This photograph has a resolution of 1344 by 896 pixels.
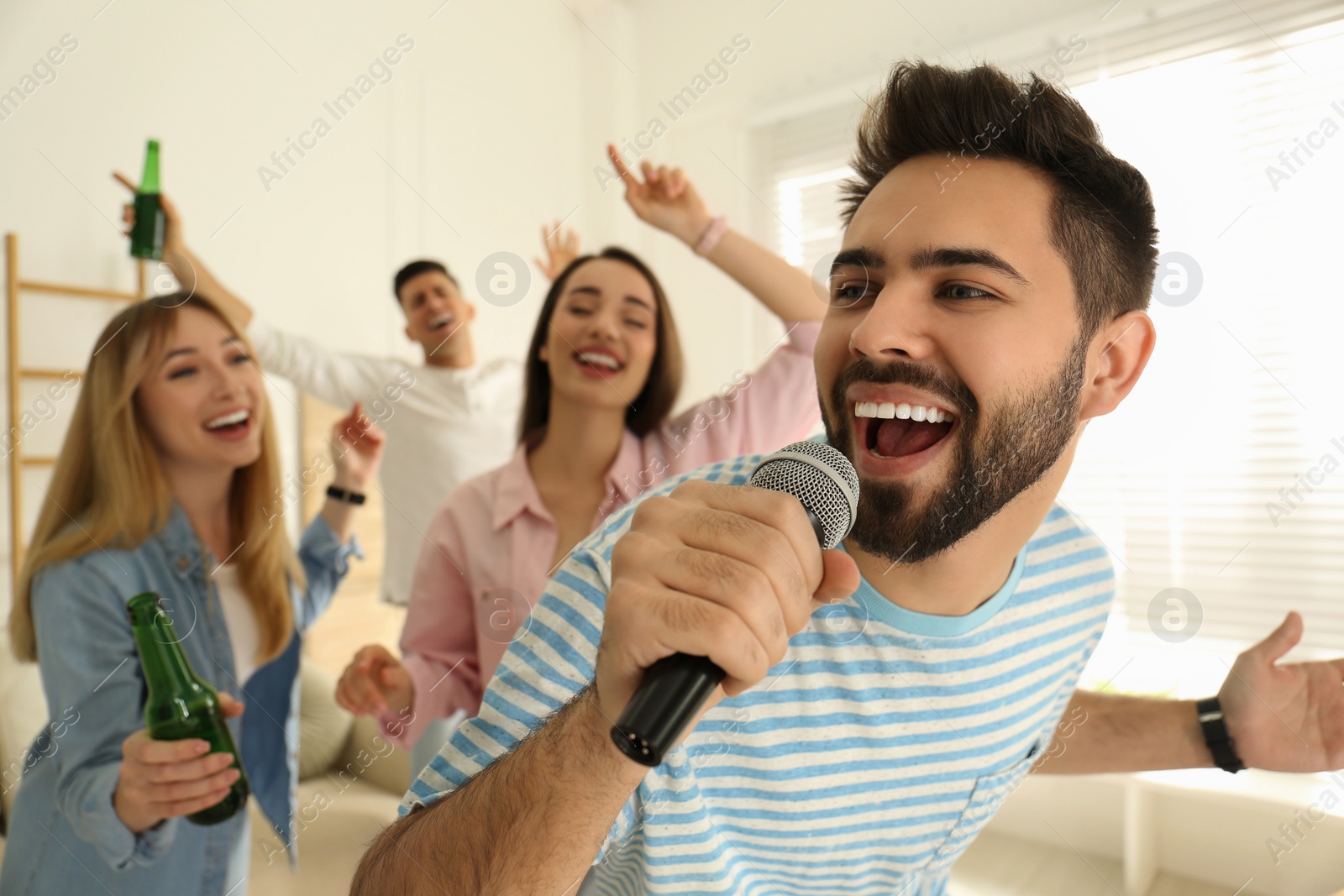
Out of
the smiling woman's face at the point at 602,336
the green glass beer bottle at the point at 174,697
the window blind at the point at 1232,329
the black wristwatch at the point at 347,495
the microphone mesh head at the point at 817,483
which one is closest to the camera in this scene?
the microphone mesh head at the point at 817,483

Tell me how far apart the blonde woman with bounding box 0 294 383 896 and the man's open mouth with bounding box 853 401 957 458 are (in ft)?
3.21

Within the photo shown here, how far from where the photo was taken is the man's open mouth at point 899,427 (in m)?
0.69

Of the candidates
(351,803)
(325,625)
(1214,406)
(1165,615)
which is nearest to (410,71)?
(325,625)

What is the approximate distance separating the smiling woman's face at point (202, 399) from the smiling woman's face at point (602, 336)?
1.73 ft

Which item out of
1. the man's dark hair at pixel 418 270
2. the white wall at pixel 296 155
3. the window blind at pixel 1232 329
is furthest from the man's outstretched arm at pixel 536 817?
the white wall at pixel 296 155

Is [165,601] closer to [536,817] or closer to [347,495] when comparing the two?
[347,495]

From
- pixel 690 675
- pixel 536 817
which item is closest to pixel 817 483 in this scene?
pixel 690 675

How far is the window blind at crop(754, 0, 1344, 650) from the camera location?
1.83 meters

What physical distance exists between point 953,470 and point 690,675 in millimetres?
423

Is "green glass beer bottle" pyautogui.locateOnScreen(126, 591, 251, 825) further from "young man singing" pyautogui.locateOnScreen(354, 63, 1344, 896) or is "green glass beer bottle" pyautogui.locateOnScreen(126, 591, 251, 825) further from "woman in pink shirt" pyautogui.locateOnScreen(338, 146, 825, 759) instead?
"young man singing" pyautogui.locateOnScreen(354, 63, 1344, 896)

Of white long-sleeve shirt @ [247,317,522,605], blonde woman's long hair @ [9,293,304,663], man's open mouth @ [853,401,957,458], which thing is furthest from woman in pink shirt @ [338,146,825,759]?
man's open mouth @ [853,401,957,458]

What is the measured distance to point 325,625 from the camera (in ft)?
8.21

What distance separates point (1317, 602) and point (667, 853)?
6.22 feet

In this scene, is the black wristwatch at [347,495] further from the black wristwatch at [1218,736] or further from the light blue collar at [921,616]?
the black wristwatch at [1218,736]
